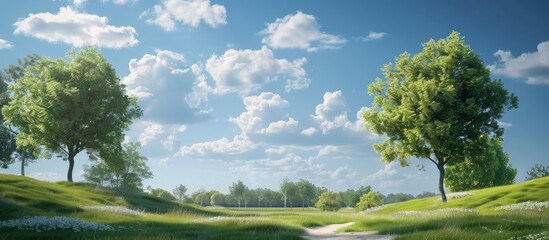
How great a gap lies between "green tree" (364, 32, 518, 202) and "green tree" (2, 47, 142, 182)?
29.2 meters

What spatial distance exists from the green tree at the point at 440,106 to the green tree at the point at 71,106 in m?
29.2

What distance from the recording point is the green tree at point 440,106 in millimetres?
38281

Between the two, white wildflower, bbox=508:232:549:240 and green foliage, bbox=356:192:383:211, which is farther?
green foliage, bbox=356:192:383:211

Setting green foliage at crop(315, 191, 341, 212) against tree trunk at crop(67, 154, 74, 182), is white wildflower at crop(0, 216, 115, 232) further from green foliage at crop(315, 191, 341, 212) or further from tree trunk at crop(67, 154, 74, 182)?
green foliage at crop(315, 191, 341, 212)

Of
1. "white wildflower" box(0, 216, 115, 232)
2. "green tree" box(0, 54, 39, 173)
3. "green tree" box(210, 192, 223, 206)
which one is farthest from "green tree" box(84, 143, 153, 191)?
"green tree" box(210, 192, 223, 206)

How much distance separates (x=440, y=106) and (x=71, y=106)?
3785cm

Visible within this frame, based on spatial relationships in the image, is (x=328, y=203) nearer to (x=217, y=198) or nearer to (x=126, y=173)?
(x=126, y=173)

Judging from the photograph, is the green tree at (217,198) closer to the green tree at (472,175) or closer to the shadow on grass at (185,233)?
the green tree at (472,175)

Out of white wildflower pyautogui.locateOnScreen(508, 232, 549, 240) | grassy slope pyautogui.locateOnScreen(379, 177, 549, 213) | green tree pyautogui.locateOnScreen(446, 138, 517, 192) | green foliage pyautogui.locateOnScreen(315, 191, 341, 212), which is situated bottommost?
green foliage pyautogui.locateOnScreen(315, 191, 341, 212)

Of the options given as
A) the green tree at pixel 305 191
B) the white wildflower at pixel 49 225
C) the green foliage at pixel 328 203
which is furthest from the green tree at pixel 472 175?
the white wildflower at pixel 49 225

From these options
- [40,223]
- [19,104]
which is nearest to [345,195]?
[19,104]

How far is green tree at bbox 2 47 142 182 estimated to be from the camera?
4719cm

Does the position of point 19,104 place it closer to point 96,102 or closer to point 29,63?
point 96,102

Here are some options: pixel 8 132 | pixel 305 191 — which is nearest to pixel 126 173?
pixel 8 132
